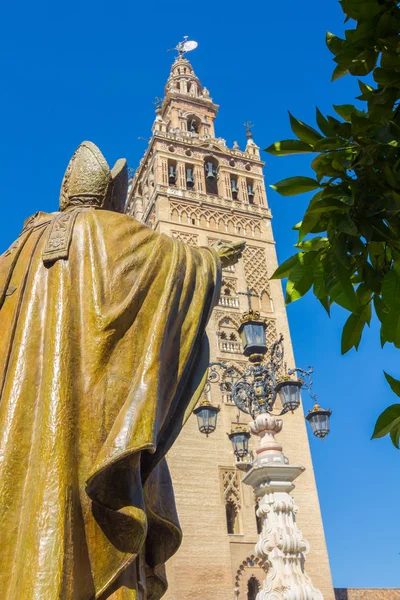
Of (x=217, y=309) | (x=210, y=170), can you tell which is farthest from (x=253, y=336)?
(x=210, y=170)

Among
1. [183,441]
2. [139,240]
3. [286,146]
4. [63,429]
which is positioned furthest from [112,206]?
[183,441]

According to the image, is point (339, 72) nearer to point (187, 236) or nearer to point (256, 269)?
point (187, 236)

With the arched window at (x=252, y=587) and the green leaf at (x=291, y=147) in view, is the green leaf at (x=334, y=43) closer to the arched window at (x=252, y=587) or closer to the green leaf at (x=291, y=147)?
the green leaf at (x=291, y=147)

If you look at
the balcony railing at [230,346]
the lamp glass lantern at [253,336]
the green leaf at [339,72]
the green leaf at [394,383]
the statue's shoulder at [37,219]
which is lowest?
the green leaf at [394,383]

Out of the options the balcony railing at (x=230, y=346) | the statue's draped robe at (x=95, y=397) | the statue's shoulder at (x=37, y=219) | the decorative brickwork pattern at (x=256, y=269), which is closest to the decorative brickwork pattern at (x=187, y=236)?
the decorative brickwork pattern at (x=256, y=269)

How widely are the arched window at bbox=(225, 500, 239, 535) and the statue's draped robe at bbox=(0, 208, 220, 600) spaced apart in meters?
16.9

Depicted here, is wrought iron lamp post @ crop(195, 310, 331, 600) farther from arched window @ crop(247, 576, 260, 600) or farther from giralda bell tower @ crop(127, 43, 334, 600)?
arched window @ crop(247, 576, 260, 600)

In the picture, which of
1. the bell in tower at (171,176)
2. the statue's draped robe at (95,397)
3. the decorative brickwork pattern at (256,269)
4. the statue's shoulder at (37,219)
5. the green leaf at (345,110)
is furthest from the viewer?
the bell in tower at (171,176)

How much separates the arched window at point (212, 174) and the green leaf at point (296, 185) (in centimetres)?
2346

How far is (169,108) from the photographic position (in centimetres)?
2811

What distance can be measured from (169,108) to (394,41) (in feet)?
90.3

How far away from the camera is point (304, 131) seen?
1.87 m

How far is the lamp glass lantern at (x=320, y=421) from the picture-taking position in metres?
7.55

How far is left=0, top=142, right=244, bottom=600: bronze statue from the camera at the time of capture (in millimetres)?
1543
